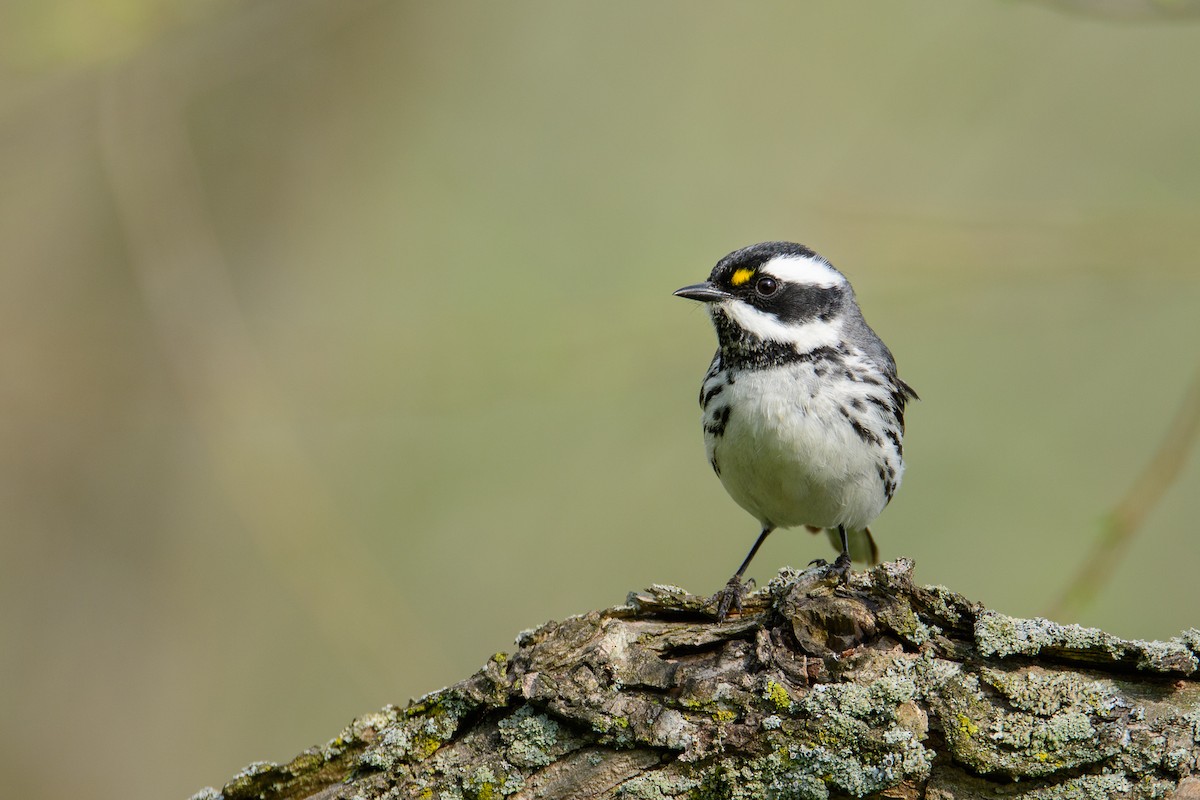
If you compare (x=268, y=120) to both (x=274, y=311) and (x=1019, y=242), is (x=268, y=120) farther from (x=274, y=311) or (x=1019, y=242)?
(x=1019, y=242)

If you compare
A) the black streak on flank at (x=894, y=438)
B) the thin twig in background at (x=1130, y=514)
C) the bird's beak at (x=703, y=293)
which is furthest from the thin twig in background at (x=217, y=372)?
the thin twig in background at (x=1130, y=514)

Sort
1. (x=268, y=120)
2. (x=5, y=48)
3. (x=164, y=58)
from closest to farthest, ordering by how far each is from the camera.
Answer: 1. (x=5, y=48)
2. (x=164, y=58)
3. (x=268, y=120)

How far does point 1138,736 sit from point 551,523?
7177 millimetres

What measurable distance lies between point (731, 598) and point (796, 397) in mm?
1299

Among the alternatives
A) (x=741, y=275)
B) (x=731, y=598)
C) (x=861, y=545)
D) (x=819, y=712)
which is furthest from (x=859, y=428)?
(x=819, y=712)

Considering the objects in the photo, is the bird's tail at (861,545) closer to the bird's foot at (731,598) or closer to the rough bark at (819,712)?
the bird's foot at (731,598)

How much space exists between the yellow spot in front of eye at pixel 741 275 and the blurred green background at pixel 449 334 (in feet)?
5.46

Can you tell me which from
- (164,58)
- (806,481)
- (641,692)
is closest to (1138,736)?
(641,692)

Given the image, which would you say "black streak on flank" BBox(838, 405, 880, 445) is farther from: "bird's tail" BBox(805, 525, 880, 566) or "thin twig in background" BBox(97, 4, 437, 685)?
"thin twig in background" BBox(97, 4, 437, 685)

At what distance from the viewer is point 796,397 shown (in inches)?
199

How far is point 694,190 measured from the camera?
35.1 ft

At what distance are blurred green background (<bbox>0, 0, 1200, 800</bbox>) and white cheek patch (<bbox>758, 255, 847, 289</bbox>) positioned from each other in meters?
1.32

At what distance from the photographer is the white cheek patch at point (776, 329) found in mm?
5301

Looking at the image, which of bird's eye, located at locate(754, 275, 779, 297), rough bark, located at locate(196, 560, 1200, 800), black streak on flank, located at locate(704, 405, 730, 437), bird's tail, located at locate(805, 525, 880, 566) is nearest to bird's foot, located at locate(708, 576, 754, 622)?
rough bark, located at locate(196, 560, 1200, 800)
